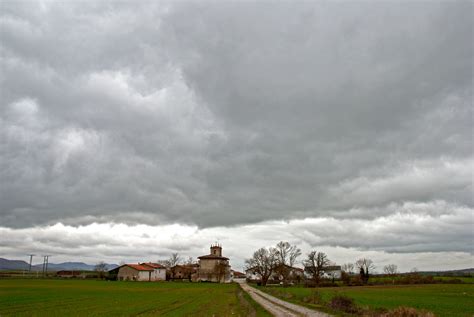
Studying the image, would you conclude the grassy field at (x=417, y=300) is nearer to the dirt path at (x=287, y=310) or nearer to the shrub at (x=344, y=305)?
the shrub at (x=344, y=305)

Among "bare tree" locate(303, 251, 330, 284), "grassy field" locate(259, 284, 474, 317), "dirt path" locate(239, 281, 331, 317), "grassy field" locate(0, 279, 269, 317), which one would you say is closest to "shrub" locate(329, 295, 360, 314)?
"grassy field" locate(259, 284, 474, 317)

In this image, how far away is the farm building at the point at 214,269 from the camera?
15312cm

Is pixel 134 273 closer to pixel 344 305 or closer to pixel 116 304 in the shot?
pixel 116 304

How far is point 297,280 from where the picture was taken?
14338cm

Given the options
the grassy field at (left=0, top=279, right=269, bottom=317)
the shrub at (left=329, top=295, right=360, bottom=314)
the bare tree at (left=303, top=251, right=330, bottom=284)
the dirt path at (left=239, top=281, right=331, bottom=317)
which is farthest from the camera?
the bare tree at (left=303, top=251, right=330, bottom=284)

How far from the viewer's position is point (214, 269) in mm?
157375

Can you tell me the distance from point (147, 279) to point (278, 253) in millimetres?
50394

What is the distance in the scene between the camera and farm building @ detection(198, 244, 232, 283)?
153125mm

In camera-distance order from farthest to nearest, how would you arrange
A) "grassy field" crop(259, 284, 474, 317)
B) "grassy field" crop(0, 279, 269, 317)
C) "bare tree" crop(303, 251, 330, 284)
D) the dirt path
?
"bare tree" crop(303, 251, 330, 284) → "grassy field" crop(259, 284, 474, 317) → the dirt path → "grassy field" crop(0, 279, 269, 317)

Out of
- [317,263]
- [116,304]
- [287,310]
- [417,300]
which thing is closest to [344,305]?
[287,310]

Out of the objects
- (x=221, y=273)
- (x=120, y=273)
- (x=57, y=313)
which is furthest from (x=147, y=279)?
(x=57, y=313)

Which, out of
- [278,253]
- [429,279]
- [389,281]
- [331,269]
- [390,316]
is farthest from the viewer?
[331,269]

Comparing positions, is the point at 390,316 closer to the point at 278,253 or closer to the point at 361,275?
the point at 361,275

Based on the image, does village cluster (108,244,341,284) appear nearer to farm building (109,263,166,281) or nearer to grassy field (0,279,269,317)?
farm building (109,263,166,281)
